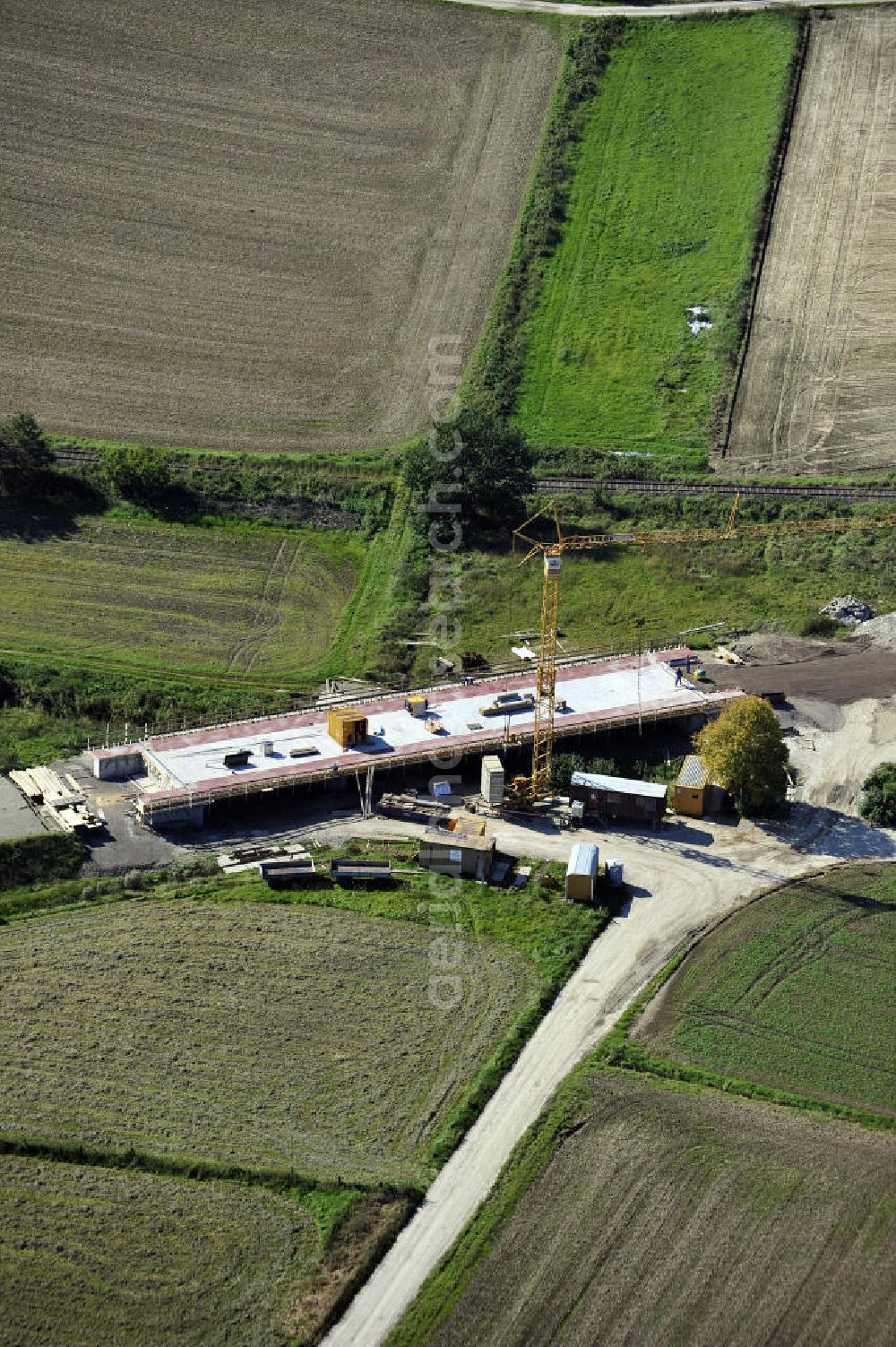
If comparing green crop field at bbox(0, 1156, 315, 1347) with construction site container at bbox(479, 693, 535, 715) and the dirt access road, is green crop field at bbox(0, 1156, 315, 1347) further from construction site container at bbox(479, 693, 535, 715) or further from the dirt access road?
construction site container at bbox(479, 693, 535, 715)

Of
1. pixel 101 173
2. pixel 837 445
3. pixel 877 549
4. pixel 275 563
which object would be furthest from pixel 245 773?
pixel 101 173

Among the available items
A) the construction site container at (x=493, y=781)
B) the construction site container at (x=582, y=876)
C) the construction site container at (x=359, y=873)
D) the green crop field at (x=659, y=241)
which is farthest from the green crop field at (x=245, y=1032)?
the green crop field at (x=659, y=241)

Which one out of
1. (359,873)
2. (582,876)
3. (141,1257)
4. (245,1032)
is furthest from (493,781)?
(141,1257)

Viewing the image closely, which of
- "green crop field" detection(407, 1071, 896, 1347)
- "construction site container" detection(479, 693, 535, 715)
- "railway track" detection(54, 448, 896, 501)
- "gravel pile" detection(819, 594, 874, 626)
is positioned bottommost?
"green crop field" detection(407, 1071, 896, 1347)

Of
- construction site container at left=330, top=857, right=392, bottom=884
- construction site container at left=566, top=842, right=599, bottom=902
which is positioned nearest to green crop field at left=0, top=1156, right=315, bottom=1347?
construction site container at left=330, top=857, right=392, bottom=884

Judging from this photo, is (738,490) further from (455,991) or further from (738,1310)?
(738,1310)

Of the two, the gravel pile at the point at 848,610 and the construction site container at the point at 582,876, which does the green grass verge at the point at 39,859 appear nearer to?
the construction site container at the point at 582,876
